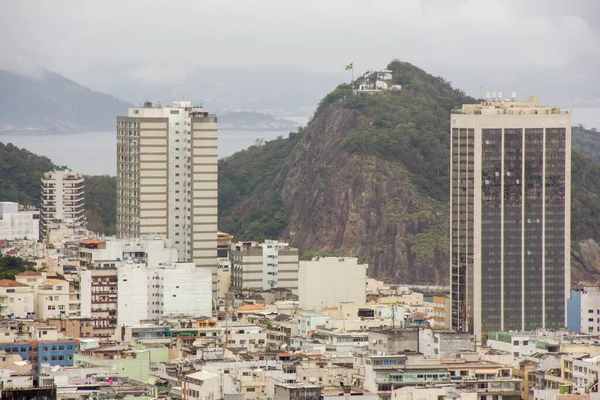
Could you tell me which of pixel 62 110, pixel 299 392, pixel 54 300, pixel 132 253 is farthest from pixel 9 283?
A: pixel 62 110

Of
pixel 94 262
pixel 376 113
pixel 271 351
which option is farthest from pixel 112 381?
pixel 376 113

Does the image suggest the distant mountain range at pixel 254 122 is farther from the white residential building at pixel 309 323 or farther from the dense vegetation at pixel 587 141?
the white residential building at pixel 309 323

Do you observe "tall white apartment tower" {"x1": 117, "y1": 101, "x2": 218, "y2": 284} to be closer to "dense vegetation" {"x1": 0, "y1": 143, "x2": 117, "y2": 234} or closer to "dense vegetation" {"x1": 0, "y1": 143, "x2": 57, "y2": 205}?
"dense vegetation" {"x1": 0, "y1": 143, "x2": 117, "y2": 234}

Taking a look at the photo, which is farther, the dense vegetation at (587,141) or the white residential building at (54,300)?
the dense vegetation at (587,141)

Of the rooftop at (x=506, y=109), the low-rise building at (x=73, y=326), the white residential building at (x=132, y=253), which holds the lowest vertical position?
the low-rise building at (x=73, y=326)

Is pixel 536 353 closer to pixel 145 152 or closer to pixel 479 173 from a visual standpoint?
pixel 479 173

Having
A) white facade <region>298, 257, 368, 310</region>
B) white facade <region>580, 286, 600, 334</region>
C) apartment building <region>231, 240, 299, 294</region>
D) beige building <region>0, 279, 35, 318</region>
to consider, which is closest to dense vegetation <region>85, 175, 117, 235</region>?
apartment building <region>231, 240, 299, 294</region>

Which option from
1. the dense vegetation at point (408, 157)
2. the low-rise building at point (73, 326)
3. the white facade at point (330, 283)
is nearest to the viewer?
the low-rise building at point (73, 326)

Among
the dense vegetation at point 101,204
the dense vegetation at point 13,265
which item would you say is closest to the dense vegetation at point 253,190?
the dense vegetation at point 101,204
